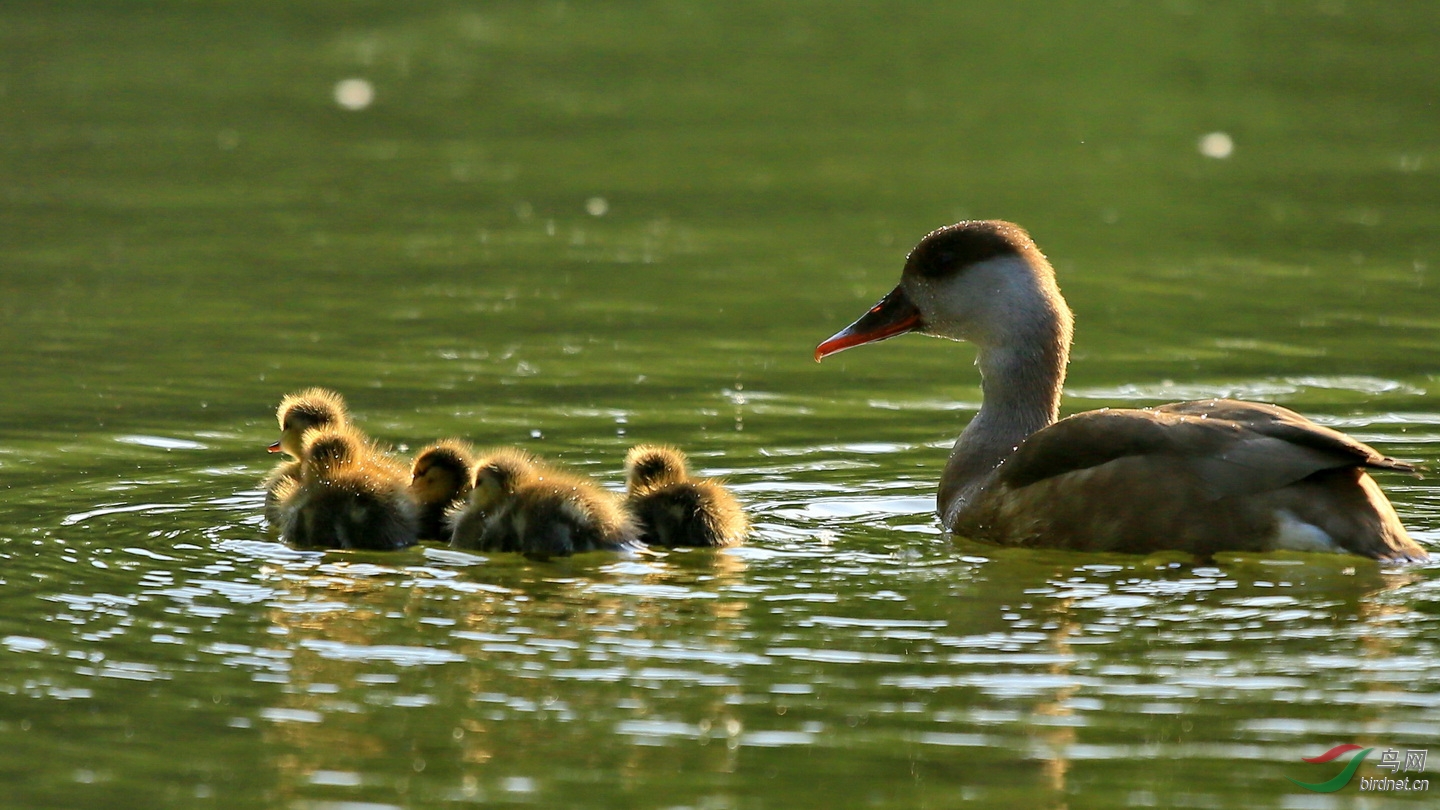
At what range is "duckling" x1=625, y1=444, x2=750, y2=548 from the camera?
8664 mm

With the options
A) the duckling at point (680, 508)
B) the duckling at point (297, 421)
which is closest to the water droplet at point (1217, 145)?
the duckling at point (680, 508)

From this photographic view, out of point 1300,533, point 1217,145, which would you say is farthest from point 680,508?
point 1217,145

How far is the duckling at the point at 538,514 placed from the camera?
8508 mm

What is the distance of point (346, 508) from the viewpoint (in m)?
8.66

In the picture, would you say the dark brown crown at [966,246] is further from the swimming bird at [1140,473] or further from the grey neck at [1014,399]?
the grey neck at [1014,399]

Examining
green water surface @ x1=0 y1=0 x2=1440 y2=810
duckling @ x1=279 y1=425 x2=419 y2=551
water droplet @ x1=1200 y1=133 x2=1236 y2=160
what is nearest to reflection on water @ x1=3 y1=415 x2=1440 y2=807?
green water surface @ x1=0 y1=0 x2=1440 y2=810

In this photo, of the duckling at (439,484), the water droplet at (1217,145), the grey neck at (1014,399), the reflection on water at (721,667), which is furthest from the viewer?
the water droplet at (1217,145)

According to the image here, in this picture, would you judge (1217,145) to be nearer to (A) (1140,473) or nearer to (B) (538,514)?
(A) (1140,473)

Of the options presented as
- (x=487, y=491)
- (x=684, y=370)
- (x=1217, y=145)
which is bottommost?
(x=487, y=491)

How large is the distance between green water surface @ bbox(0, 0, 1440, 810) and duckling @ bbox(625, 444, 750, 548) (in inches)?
6.1

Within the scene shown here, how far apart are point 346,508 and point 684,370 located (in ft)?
13.1

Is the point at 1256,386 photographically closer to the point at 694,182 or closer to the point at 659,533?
the point at 659,533

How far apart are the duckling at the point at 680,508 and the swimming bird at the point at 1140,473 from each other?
3.40ft

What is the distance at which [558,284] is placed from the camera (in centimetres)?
1509
